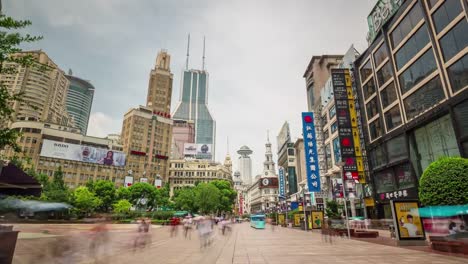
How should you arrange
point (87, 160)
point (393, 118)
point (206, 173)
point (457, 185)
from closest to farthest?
point (457, 185) → point (393, 118) → point (87, 160) → point (206, 173)

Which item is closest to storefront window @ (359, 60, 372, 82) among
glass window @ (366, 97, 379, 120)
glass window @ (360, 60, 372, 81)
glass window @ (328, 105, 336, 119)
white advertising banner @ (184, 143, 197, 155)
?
glass window @ (360, 60, 372, 81)

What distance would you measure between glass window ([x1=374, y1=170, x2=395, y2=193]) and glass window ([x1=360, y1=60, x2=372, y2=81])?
14.4 m

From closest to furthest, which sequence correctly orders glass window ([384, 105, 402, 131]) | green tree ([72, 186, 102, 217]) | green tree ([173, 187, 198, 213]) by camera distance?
glass window ([384, 105, 402, 131]), green tree ([72, 186, 102, 217]), green tree ([173, 187, 198, 213])

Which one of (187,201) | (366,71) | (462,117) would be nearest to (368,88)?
(366,71)

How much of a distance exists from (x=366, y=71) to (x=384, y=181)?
16277mm

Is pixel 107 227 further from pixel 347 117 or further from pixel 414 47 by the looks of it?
pixel 347 117

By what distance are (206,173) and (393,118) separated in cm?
9451

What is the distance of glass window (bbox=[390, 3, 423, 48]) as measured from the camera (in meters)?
26.8

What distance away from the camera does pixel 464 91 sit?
805 inches

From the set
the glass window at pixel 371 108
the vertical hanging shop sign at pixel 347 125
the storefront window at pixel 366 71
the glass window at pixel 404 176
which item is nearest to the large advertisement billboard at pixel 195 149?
the vertical hanging shop sign at pixel 347 125

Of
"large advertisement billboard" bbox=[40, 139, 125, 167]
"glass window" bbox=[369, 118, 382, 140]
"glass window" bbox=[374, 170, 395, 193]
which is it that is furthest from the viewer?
"large advertisement billboard" bbox=[40, 139, 125, 167]

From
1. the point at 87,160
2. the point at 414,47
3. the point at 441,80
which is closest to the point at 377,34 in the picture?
the point at 414,47

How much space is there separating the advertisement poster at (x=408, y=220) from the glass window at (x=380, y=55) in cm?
2395

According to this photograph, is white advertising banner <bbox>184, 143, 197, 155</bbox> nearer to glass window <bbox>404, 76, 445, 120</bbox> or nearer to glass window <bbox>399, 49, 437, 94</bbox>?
glass window <bbox>399, 49, 437, 94</bbox>
